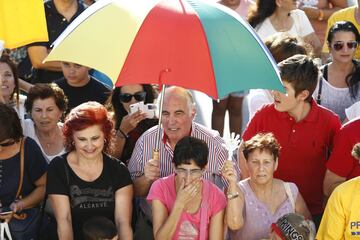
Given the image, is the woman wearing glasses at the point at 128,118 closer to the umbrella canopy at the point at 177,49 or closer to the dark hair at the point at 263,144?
the dark hair at the point at 263,144

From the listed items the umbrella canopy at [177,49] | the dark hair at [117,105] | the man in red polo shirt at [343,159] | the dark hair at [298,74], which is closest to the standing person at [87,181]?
the umbrella canopy at [177,49]

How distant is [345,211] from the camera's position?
507 centimetres

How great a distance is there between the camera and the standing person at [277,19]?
7.57 m

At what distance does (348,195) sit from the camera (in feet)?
16.6

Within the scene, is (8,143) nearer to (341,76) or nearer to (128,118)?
(128,118)

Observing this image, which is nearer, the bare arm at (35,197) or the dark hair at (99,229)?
the dark hair at (99,229)

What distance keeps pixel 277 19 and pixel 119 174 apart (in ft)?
9.40

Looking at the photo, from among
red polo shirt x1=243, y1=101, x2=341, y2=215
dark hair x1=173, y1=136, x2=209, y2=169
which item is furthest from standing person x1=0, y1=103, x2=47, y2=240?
red polo shirt x1=243, y1=101, x2=341, y2=215

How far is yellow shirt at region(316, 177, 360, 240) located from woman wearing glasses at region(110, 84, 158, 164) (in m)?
1.65

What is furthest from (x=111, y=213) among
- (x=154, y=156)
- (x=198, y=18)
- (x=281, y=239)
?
(x=198, y=18)

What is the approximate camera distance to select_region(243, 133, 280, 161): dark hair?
532cm

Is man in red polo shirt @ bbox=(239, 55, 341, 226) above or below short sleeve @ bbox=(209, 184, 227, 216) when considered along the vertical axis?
above

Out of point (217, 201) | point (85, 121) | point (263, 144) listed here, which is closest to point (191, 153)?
point (217, 201)

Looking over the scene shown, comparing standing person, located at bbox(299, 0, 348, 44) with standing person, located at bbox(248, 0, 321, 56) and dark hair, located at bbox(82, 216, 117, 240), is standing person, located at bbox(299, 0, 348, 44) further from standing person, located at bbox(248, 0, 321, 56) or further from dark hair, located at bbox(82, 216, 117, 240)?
dark hair, located at bbox(82, 216, 117, 240)
